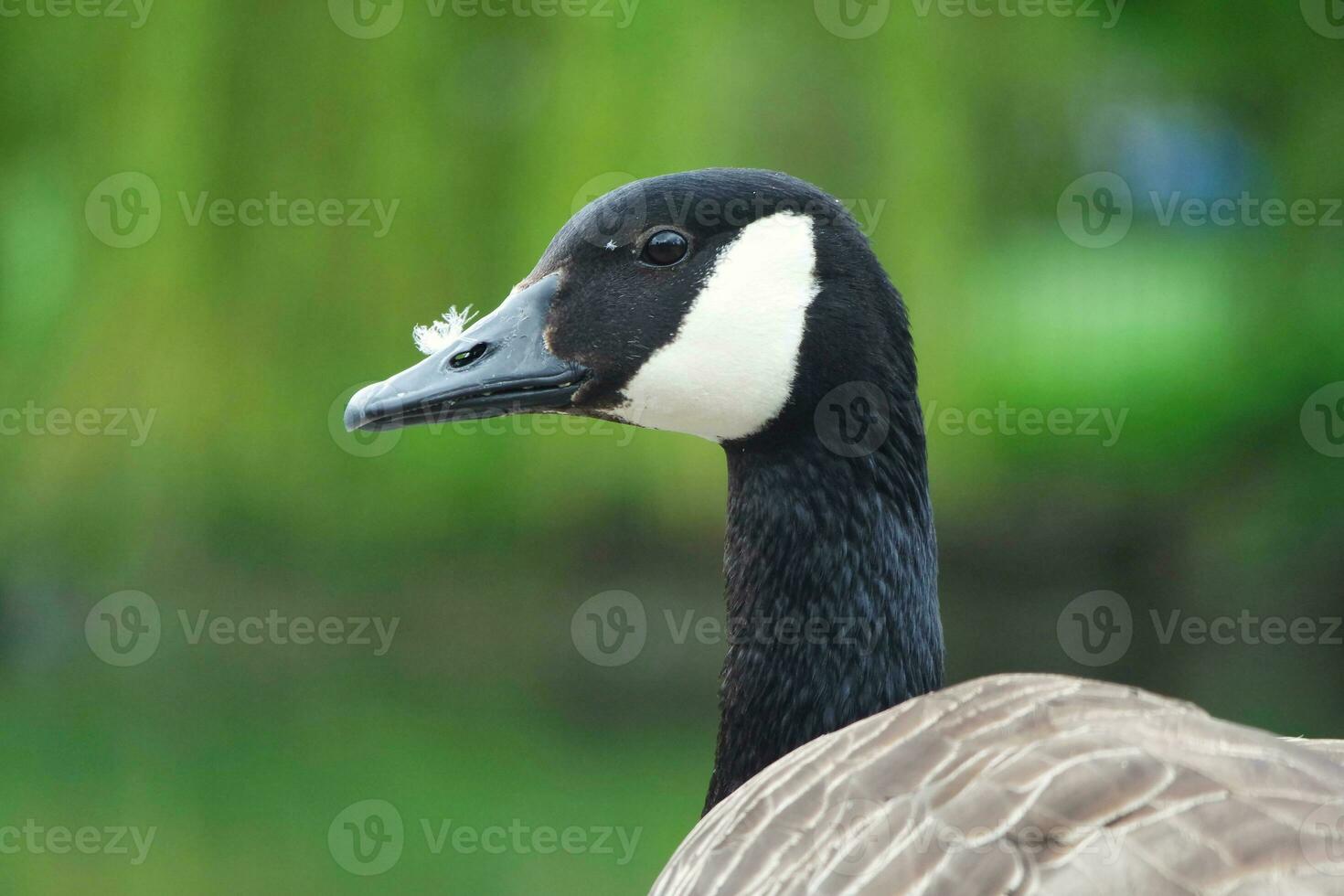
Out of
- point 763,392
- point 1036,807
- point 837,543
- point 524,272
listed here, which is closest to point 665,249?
point 763,392

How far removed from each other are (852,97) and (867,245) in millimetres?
3859

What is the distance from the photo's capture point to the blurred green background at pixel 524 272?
18.2 ft

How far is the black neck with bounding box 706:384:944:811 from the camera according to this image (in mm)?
1933

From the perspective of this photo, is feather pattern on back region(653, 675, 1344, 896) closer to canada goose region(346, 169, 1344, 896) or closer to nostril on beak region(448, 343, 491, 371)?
canada goose region(346, 169, 1344, 896)

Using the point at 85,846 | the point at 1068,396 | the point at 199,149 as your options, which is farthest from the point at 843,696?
the point at 199,149

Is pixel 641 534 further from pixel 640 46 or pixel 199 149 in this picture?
pixel 199 149

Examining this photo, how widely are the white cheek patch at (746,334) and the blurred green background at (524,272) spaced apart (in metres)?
3.45

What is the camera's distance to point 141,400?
5.70 m

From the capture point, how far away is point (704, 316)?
1.92 m

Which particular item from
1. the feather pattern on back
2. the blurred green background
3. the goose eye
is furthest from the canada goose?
the blurred green background

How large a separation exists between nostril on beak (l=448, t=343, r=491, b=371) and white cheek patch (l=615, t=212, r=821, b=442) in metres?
0.22

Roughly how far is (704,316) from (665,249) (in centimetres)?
11

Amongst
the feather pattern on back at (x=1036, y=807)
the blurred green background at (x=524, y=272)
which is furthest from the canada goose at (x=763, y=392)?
the blurred green background at (x=524, y=272)

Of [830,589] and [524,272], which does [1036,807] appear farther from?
[524,272]
